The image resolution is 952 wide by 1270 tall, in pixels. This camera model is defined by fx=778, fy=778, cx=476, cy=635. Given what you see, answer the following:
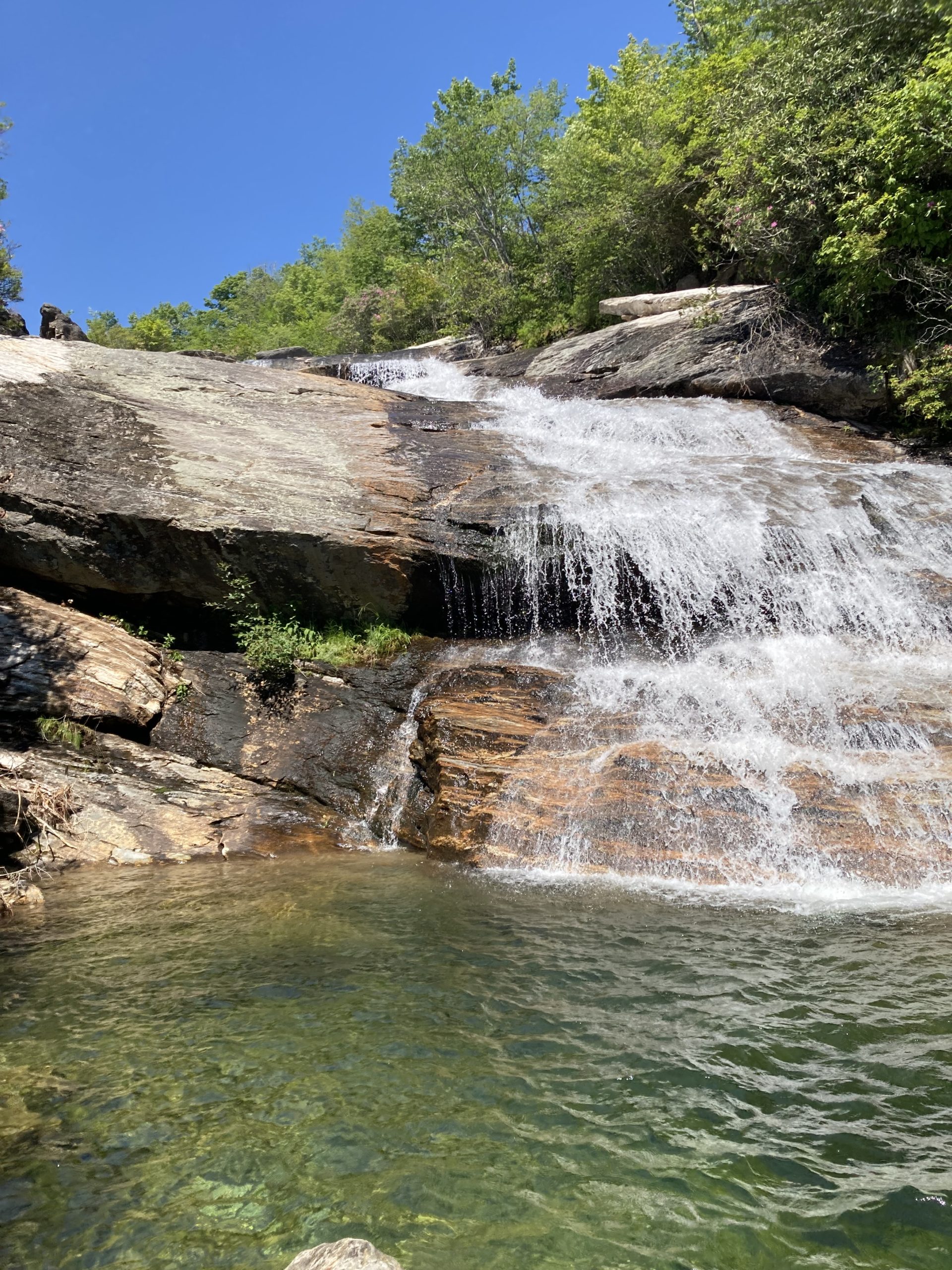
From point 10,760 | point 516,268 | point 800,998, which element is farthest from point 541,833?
point 516,268

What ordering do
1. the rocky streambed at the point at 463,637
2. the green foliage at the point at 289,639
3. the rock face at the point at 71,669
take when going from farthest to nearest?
the green foliage at the point at 289,639, the rock face at the point at 71,669, the rocky streambed at the point at 463,637

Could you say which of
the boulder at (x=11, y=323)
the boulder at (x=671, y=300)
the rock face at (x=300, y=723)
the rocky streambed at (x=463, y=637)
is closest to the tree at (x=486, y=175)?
the boulder at (x=671, y=300)

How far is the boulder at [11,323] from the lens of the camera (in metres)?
27.2

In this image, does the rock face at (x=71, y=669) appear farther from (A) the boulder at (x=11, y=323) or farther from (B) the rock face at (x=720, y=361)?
(A) the boulder at (x=11, y=323)

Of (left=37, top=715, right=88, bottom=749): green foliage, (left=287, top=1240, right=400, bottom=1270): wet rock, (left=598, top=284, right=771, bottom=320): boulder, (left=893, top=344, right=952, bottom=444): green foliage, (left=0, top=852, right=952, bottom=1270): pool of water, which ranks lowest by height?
(left=0, top=852, right=952, bottom=1270): pool of water

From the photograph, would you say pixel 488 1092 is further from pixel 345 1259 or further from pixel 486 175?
pixel 486 175

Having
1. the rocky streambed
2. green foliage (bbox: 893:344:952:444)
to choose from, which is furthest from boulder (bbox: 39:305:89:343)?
green foliage (bbox: 893:344:952:444)

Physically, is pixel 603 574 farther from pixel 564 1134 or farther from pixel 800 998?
pixel 564 1134

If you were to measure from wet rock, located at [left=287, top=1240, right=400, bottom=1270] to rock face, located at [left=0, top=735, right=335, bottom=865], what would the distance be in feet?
22.4

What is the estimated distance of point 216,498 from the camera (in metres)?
11.7

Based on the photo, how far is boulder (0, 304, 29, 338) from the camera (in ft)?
89.2

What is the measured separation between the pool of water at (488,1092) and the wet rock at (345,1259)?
0.50 meters

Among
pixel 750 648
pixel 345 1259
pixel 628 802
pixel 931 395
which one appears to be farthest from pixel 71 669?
pixel 931 395

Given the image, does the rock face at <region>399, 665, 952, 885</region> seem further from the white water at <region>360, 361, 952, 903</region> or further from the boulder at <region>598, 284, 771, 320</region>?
the boulder at <region>598, 284, 771, 320</region>
